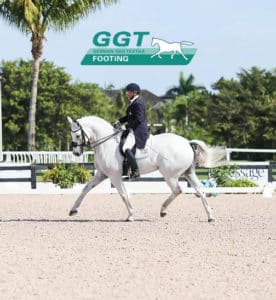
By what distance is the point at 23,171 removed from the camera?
25.1 m

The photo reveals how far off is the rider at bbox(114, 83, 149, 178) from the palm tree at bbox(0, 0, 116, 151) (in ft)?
62.7

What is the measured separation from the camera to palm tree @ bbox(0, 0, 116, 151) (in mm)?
33812

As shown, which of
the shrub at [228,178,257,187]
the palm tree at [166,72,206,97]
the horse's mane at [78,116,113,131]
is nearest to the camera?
the horse's mane at [78,116,113,131]

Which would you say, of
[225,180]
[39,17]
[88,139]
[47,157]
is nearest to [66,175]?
[225,180]

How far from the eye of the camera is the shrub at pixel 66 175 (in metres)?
23.5

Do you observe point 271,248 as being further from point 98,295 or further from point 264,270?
point 98,295

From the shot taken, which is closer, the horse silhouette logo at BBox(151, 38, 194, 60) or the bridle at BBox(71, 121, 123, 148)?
the bridle at BBox(71, 121, 123, 148)

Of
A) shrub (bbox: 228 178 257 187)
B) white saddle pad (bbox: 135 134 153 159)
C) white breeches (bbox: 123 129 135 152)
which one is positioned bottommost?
shrub (bbox: 228 178 257 187)

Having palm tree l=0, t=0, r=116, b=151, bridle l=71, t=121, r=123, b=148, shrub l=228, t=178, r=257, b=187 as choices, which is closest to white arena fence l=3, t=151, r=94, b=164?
palm tree l=0, t=0, r=116, b=151

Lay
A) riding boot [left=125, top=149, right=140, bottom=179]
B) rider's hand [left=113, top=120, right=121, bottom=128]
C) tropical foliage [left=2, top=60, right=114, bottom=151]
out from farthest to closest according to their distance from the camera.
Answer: tropical foliage [left=2, top=60, right=114, bottom=151]
rider's hand [left=113, top=120, right=121, bottom=128]
riding boot [left=125, top=149, right=140, bottom=179]

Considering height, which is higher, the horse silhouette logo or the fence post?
the horse silhouette logo

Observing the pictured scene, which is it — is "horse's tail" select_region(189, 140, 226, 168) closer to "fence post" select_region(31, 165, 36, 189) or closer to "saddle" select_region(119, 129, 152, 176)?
"saddle" select_region(119, 129, 152, 176)

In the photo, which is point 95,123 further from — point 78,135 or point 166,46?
point 166,46

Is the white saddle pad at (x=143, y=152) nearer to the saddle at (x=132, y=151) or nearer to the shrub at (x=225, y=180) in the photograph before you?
the saddle at (x=132, y=151)
